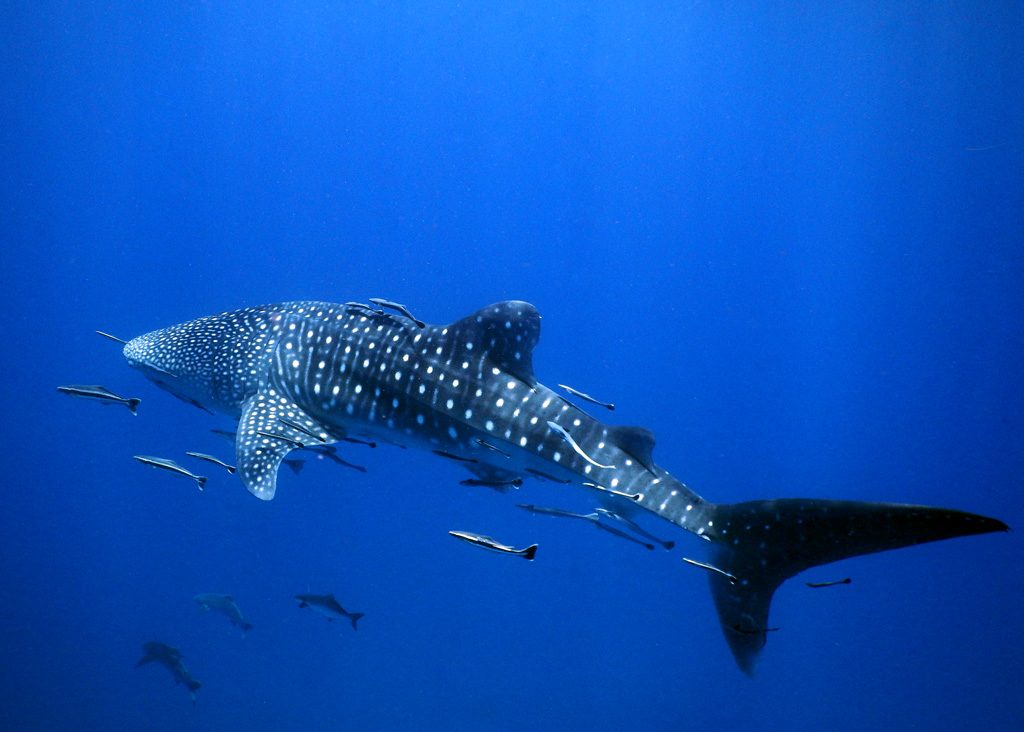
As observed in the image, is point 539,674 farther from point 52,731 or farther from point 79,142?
point 79,142

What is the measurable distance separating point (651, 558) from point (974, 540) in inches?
309

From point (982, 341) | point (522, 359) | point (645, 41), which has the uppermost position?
point (645, 41)

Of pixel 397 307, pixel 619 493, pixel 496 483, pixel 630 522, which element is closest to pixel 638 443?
pixel 619 493

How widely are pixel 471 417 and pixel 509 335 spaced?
2.42 ft

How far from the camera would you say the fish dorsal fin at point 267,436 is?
18.7ft

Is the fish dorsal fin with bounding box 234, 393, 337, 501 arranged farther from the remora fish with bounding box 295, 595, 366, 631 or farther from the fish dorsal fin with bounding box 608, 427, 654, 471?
the fish dorsal fin with bounding box 608, 427, 654, 471

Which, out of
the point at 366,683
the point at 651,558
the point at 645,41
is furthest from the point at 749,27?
the point at 366,683

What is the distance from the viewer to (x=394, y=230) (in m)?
17.3

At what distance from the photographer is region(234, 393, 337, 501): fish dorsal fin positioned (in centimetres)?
571

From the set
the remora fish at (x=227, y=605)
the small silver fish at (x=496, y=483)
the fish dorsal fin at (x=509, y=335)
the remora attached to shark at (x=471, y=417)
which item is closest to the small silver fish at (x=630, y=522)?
the remora attached to shark at (x=471, y=417)

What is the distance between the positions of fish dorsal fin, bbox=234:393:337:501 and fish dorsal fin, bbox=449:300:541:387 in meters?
1.74

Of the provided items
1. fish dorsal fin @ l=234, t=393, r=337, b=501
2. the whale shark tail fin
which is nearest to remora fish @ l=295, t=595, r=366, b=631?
fish dorsal fin @ l=234, t=393, r=337, b=501

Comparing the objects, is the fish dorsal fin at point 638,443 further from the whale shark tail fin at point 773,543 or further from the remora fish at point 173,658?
the remora fish at point 173,658

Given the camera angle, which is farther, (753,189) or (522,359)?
(753,189)
